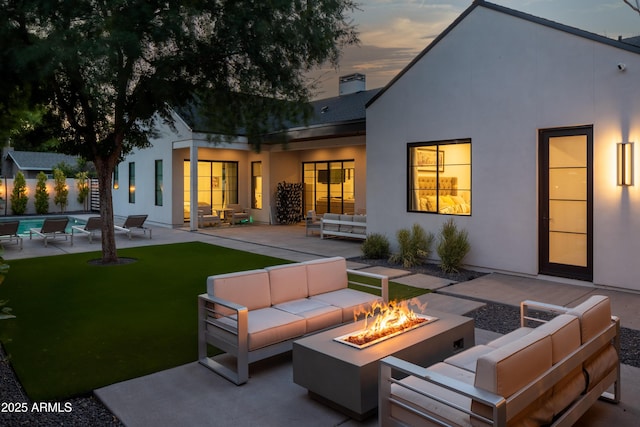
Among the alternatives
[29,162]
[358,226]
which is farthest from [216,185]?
[29,162]

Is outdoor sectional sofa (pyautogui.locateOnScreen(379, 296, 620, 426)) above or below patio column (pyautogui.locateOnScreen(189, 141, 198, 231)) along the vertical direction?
below

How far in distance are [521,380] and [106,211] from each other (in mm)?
9525

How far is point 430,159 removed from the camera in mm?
9836

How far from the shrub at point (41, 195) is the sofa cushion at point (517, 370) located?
25618 mm

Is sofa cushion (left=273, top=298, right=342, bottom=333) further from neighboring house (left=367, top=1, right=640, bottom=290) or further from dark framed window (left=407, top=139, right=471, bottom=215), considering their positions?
dark framed window (left=407, top=139, right=471, bottom=215)

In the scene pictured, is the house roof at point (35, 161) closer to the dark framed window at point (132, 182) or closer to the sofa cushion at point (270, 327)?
the dark framed window at point (132, 182)

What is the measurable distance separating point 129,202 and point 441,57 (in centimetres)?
1554

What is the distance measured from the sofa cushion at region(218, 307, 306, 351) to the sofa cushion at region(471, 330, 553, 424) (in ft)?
6.73

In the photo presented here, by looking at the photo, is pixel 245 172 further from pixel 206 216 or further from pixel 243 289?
pixel 243 289

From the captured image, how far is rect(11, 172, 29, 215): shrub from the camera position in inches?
889

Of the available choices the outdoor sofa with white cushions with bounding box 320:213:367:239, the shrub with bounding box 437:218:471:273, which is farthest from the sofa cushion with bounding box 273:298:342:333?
the outdoor sofa with white cushions with bounding box 320:213:367:239

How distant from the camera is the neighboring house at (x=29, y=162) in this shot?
102 ft

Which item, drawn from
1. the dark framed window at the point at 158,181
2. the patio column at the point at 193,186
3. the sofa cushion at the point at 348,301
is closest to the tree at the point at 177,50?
the sofa cushion at the point at 348,301

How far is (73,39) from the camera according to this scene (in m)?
6.06
